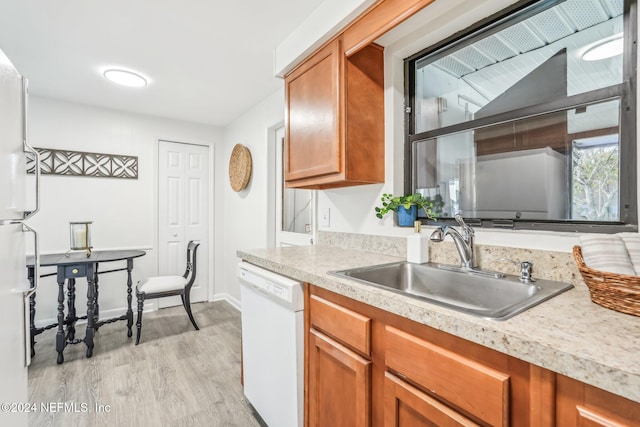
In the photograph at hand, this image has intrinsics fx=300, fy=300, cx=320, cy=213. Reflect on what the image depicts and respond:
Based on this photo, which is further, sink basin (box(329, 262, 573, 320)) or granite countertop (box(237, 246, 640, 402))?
sink basin (box(329, 262, 573, 320))

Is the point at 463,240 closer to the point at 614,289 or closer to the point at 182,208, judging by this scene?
the point at 614,289

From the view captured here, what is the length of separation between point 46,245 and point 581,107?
4.23 m

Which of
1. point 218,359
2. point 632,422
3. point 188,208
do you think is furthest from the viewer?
point 188,208

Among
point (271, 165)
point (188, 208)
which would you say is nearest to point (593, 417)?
A: point (271, 165)

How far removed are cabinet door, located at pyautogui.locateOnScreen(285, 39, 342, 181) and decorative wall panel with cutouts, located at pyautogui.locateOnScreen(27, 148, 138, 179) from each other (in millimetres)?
2421

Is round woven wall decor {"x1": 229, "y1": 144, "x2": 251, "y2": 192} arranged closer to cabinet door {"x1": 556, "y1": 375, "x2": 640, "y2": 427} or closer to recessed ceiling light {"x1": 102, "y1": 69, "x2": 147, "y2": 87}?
recessed ceiling light {"x1": 102, "y1": 69, "x2": 147, "y2": 87}

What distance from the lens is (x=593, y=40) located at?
113cm

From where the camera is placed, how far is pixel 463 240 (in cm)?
126

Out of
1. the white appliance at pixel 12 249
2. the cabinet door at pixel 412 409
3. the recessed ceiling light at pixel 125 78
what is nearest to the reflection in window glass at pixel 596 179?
the cabinet door at pixel 412 409

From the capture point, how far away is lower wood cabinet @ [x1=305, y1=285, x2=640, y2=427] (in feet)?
1.92

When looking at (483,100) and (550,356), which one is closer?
(550,356)

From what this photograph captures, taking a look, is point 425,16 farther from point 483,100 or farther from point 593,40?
point 593,40

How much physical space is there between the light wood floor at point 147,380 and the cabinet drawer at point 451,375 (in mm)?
1250

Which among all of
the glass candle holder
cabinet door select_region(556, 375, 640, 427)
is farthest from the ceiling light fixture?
the glass candle holder
